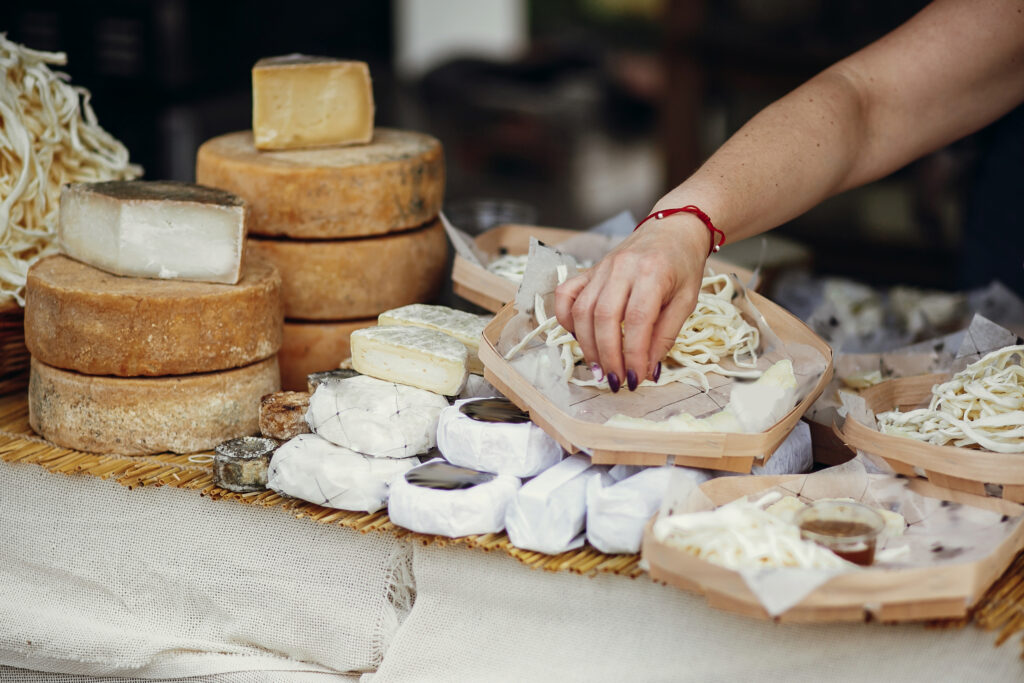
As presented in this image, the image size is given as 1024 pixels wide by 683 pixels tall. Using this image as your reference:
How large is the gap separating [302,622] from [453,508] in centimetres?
38

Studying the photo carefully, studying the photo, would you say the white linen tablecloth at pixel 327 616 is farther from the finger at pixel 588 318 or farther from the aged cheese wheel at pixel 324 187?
the aged cheese wheel at pixel 324 187

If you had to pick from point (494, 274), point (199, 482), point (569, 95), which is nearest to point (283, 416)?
point (199, 482)

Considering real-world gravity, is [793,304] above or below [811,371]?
below

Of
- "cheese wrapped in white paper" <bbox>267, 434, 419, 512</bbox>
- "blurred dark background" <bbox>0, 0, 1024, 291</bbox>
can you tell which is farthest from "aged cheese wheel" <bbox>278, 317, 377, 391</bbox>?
"blurred dark background" <bbox>0, 0, 1024, 291</bbox>

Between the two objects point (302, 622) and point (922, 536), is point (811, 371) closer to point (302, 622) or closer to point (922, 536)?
point (922, 536)

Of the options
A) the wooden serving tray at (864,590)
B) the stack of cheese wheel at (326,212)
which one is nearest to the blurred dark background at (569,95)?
the stack of cheese wheel at (326,212)

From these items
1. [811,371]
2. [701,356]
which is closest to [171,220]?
[701,356]

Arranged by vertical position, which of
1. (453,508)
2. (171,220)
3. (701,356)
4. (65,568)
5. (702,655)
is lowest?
(65,568)

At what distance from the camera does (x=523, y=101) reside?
633 centimetres

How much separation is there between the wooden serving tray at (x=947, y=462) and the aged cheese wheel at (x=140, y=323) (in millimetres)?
1003

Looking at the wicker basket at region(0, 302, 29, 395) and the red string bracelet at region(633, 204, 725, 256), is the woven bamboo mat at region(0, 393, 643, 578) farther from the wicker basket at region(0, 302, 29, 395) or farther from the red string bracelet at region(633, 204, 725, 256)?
the red string bracelet at region(633, 204, 725, 256)

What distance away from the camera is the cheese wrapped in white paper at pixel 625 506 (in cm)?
144

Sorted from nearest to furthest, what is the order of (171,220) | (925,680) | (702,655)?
(925,680) → (702,655) → (171,220)

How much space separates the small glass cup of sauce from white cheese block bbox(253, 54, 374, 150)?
126cm
